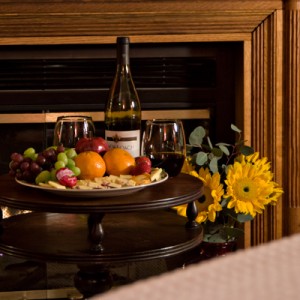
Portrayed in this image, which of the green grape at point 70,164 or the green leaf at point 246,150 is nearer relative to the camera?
the green grape at point 70,164

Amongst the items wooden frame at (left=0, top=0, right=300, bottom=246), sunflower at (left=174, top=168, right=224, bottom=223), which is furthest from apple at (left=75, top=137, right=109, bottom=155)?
wooden frame at (left=0, top=0, right=300, bottom=246)

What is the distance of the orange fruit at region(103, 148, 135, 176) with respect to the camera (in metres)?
1.60

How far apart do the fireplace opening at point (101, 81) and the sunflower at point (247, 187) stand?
2.58ft

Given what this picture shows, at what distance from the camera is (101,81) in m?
2.85

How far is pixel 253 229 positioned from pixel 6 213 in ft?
3.20

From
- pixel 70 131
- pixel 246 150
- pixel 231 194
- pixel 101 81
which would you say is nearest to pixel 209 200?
pixel 231 194

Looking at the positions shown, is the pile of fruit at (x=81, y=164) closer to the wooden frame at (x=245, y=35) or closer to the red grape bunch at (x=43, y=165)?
the red grape bunch at (x=43, y=165)

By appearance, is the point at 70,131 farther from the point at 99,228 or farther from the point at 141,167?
the point at 99,228

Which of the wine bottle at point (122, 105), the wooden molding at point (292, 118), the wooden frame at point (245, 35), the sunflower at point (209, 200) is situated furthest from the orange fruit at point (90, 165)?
the wooden molding at point (292, 118)

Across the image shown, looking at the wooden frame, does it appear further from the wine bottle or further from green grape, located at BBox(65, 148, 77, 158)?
green grape, located at BBox(65, 148, 77, 158)

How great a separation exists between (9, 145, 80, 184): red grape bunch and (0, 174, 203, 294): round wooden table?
0.11 ft

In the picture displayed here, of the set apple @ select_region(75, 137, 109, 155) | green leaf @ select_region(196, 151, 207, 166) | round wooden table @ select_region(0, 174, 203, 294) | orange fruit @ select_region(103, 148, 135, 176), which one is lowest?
round wooden table @ select_region(0, 174, 203, 294)

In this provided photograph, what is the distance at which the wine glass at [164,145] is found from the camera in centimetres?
175

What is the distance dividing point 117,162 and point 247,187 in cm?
62
